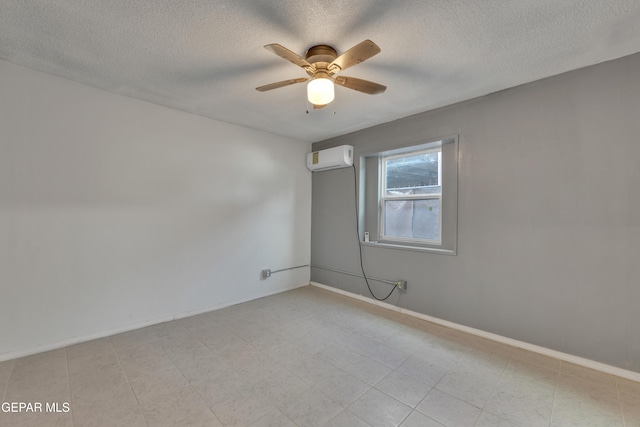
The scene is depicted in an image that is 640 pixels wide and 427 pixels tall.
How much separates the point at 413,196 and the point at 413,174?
29 centimetres

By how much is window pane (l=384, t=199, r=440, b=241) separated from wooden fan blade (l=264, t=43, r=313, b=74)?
2107 mm

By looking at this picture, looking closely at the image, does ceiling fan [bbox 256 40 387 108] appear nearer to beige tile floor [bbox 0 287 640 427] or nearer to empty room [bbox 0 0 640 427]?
empty room [bbox 0 0 640 427]

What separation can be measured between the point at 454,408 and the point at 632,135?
2316 mm

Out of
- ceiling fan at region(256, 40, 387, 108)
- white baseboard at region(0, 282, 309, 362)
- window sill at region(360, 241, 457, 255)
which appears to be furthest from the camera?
window sill at region(360, 241, 457, 255)

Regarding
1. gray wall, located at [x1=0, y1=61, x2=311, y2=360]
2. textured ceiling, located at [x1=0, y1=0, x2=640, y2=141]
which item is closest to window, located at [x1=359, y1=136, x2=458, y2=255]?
textured ceiling, located at [x1=0, y1=0, x2=640, y2=141]

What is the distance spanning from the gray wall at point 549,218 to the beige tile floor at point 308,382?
1.01ft

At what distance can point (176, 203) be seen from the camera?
2996mm

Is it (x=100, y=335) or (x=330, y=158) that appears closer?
(x=100, y=335)

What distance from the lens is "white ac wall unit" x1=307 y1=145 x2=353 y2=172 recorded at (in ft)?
12.3

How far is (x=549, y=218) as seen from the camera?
2264 mm

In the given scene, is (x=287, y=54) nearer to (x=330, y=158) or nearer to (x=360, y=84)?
(x=360, y=84)

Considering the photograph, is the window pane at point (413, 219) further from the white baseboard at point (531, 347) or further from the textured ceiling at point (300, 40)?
the textured ceiling at point (300, 40)

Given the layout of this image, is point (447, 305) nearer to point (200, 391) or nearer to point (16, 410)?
point (200, 391)

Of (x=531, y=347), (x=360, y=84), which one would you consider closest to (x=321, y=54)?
(x=360, y=84)
